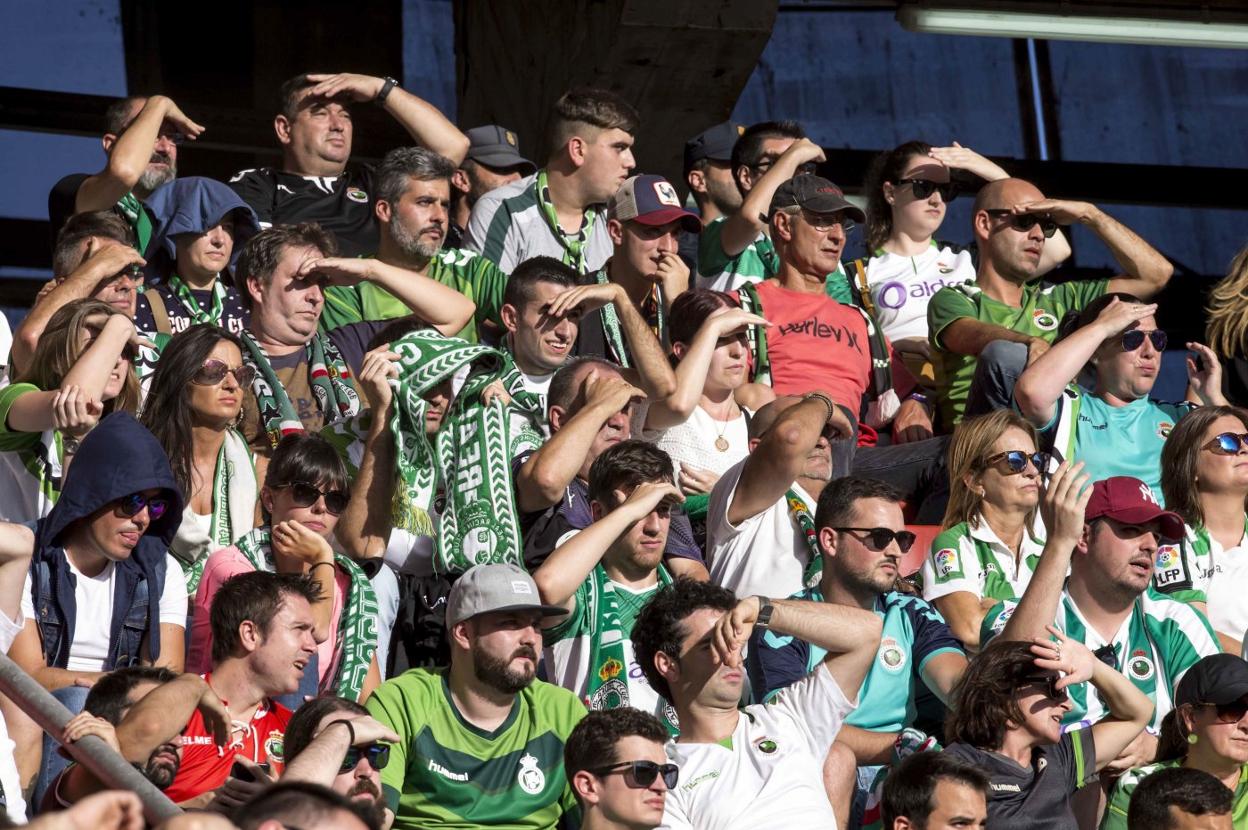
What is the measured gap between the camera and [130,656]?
6520mm

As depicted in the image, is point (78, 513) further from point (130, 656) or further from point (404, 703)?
point (404, 703)

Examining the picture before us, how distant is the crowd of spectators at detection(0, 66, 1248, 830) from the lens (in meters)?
6.22

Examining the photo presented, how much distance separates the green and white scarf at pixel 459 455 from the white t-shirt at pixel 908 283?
268 cm

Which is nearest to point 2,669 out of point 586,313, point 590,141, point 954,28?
point 586,313

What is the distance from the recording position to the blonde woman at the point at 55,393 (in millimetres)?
7043

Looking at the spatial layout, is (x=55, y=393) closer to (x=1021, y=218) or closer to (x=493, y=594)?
(x=493, y=594)

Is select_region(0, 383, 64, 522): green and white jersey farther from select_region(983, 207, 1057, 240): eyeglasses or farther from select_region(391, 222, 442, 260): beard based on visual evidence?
select_region(983, 207, 1057, 240): eyeglasses

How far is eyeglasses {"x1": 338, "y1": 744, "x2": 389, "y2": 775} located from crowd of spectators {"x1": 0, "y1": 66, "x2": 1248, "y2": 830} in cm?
1

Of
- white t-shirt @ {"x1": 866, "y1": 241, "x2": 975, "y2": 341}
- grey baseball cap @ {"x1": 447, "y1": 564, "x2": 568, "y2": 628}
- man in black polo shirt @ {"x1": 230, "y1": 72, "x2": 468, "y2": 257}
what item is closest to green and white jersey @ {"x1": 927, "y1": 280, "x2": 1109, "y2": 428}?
white t-shirt @ {"x1": 866, "y1": 241, "x2": 975, "y2": 341}

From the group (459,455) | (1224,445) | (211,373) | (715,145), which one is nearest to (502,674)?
(459,455)

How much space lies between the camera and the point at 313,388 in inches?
318

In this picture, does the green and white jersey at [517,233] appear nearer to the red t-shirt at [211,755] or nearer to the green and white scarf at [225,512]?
the green and white scarf at [225,512]

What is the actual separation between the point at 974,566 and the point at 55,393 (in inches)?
126

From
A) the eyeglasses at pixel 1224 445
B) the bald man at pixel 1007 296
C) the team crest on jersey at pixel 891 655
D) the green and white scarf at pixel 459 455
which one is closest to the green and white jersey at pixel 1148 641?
the team crest on jersey at pixel 891 655
